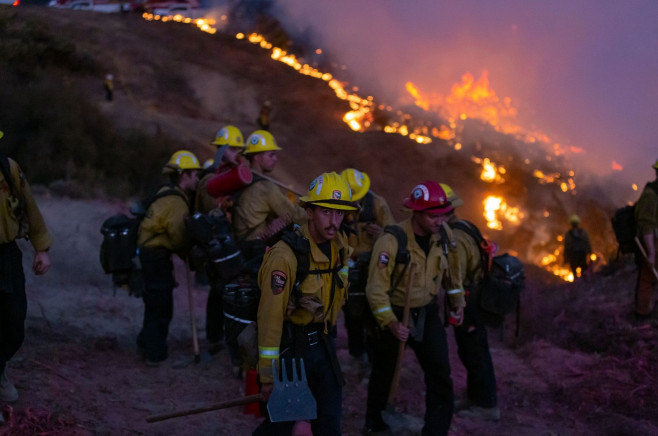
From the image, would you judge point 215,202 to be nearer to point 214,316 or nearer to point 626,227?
point 214,316

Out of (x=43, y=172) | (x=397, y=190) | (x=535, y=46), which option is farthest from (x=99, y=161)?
(x=535, y=46)

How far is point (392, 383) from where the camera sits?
16.2ft

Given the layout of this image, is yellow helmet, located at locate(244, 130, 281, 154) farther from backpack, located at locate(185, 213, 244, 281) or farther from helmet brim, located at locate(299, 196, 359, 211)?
helmet brim, located at locate(299, 196, 359, 211)

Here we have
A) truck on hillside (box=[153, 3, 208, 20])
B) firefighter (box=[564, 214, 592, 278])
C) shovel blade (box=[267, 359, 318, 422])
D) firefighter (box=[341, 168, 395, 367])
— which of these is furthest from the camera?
truck on hillside (box=[153, 3, 208, 20])

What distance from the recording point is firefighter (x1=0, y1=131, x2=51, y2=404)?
419cm

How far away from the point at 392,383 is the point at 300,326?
1689 mm

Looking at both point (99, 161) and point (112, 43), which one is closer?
point (99, 161)

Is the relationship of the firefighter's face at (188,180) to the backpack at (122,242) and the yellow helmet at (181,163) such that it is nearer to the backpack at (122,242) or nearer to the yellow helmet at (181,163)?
the yellow helmet at (181,163)

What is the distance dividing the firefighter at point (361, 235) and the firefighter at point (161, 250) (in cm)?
170

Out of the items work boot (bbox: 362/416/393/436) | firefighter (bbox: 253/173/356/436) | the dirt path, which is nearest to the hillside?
the dirt path

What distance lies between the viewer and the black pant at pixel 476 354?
5.53 metres

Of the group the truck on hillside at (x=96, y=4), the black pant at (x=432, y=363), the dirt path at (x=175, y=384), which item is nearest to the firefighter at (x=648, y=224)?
the dirt path at (x=175, y=384)

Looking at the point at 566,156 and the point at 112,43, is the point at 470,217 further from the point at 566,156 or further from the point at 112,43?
the point at 112,43

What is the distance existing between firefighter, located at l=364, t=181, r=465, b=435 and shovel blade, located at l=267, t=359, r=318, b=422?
1128 mm
